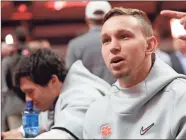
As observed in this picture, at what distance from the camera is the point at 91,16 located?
172 cm

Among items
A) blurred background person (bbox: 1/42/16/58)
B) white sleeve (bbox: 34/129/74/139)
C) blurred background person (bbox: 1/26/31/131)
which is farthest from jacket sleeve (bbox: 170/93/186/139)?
blurred background person (bbox: 1/42/16/58)

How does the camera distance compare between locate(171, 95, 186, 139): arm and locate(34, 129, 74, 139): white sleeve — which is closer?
locate(171, 95, 186, 139): arm

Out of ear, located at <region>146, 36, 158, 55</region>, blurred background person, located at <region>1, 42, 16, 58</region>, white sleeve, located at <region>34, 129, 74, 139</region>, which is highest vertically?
ear, located at <region>146, 36, 158, 55</region>

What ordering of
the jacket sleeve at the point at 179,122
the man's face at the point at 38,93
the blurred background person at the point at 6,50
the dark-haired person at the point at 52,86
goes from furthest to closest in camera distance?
the blurred background person at the point at 6,50, the man's face at the point at 38,93, the dark-haired person at the point at 52,86, the jacket sleeve at the point at 179,122

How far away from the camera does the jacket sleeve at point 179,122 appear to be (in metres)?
0.99

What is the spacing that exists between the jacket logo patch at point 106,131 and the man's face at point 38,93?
0.36 metres

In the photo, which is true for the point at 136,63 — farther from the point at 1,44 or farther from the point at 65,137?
the point at 1,44

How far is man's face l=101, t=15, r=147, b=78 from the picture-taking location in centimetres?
101

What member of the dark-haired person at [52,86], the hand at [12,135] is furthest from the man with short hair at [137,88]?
the hand at [12,135]

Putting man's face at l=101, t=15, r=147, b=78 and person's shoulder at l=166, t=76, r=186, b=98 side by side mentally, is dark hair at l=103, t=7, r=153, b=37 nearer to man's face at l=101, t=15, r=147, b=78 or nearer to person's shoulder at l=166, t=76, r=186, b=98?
man's face at l=101, t=15, r=147, b=78

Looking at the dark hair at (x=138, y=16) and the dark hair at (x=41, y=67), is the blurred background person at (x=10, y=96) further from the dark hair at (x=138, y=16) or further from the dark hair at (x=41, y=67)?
the dark hair at (x=138, y=16)

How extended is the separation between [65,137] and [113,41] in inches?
11.2

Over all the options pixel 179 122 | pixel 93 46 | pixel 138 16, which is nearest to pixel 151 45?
pixel 138 16

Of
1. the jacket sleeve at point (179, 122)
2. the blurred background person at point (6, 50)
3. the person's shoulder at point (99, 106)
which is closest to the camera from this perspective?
the jacket sleeve at point (179, 122)
